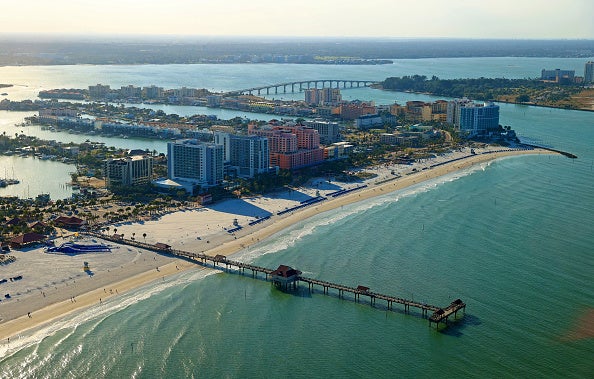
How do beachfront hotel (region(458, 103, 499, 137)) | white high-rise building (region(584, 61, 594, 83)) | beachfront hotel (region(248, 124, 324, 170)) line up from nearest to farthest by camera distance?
beachfront hotel (region(248, 124, 324, 170)), beachfront hotel (region(458, 103, 499, 137)), white high-rise building (region(584, 61, 594, 83))

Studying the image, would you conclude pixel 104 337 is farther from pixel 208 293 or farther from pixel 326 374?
pixel 326 374

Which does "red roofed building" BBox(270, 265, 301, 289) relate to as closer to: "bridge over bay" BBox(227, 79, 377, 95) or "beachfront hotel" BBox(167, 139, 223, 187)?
"beachfront hotel" BBox(167, 139, 223, 187)

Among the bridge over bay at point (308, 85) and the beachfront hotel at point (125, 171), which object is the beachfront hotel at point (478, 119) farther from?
the bridge over bay at point (308, 85)

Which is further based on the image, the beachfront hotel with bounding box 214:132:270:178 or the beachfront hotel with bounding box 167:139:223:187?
the beachfront hotel with bounding box 214:132:270:178

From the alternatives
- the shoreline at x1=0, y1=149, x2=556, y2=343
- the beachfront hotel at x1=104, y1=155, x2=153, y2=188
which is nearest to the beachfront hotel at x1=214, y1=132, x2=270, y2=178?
the beachfront hotel at x1=104, y1=155, x2=153, y2=188

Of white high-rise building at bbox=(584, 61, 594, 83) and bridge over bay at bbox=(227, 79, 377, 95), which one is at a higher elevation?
white high-rise building at bbox=(584, 61, 594, 83)

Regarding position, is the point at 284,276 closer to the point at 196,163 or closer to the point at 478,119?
the point at 196,163
